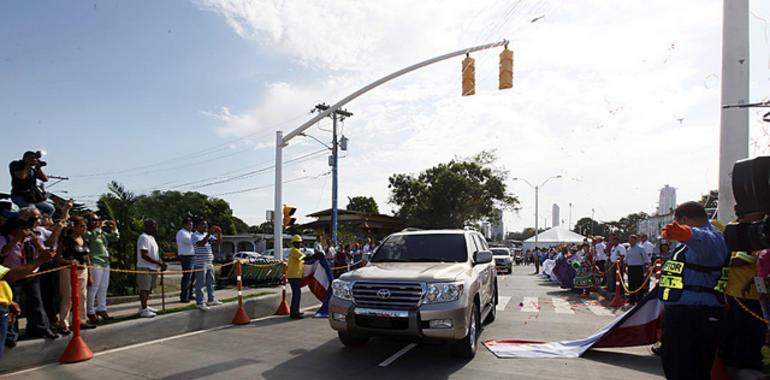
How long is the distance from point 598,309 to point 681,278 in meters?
8.46

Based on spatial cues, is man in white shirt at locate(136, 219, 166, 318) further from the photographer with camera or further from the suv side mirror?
the suv side mirror

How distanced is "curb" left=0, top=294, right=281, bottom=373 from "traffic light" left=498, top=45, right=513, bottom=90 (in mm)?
7982

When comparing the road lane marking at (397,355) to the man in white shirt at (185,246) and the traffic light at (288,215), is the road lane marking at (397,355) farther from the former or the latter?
the traffic light at (288,215)

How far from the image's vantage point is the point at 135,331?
7.79 m

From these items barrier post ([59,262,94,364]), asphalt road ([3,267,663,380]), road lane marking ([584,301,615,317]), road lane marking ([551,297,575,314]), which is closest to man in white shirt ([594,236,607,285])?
road lane marking ([551,297,575,314])

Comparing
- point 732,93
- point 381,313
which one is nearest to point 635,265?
point 732,93

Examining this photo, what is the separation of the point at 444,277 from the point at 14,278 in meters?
4.91

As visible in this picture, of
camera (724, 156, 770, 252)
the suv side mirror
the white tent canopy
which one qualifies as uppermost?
camera (724, 156, 770, 252)

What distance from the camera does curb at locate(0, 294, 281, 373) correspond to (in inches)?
244

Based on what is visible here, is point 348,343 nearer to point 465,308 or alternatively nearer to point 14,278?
point 465,308

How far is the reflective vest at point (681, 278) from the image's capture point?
4.37 m

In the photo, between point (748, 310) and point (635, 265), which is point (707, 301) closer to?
point (748, 310)

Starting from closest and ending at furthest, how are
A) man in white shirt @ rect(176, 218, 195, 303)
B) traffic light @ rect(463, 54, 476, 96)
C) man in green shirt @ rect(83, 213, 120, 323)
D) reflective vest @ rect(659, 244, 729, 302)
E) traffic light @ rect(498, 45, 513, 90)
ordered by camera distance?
reflective vest @ rect(659, 244, 729, 302) → man in green shirt @ rect(83, 213, 120, 323) → man in white shirt @ rect(176, 218, 195, 303) → traffic light @ rect(498, 45, 513, 90) → traffic light @ rect(463, 54, 476, 96)

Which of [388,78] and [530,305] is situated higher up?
[388,78]
